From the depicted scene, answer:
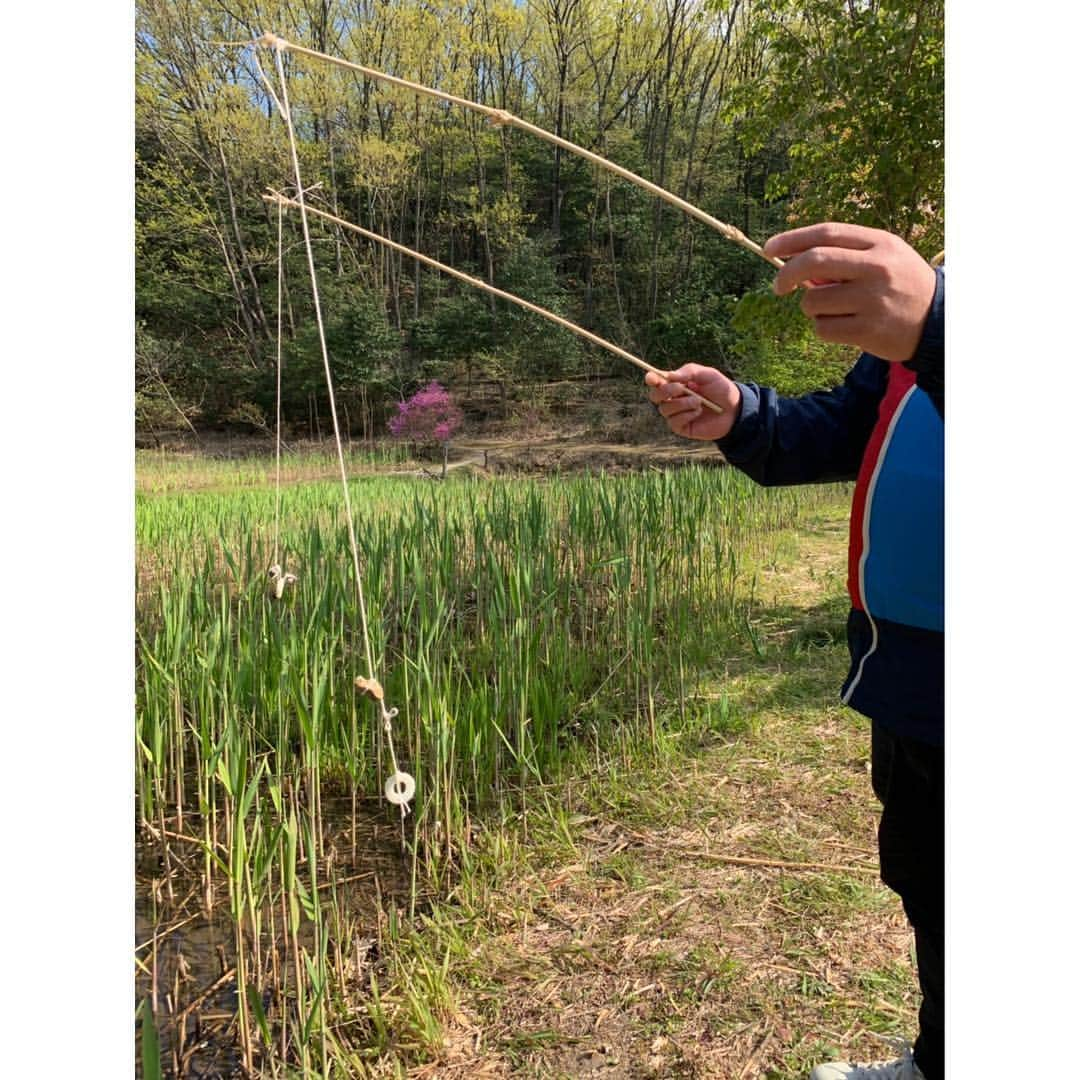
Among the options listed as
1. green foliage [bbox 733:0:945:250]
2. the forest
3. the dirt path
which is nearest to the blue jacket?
the dirt path

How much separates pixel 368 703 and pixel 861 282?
1.44 metres

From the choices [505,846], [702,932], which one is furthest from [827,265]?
[505,846]

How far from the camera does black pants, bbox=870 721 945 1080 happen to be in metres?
0.82

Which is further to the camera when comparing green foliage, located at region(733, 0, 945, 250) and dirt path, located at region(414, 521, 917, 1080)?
green foliage, located at region(733, 0, 945, 250)

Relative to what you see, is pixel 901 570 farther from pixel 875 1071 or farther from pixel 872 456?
pixel 875 1071

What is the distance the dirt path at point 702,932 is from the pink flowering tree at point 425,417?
10216 millimetres

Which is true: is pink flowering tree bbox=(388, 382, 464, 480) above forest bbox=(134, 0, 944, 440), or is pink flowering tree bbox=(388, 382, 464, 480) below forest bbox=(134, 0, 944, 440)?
below

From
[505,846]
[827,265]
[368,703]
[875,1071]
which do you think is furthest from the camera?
[368,703]

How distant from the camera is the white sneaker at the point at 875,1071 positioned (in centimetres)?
91

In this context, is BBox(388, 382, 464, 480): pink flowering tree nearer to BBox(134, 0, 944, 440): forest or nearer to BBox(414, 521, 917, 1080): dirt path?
BBox(134, 0, 944, 440): forest

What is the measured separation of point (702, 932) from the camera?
4.16 feet

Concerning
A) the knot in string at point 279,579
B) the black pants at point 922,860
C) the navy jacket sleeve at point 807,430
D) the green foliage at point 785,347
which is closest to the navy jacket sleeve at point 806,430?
the navy jacket sleeve at point 807,430

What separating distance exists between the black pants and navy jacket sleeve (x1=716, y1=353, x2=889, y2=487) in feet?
1.14
